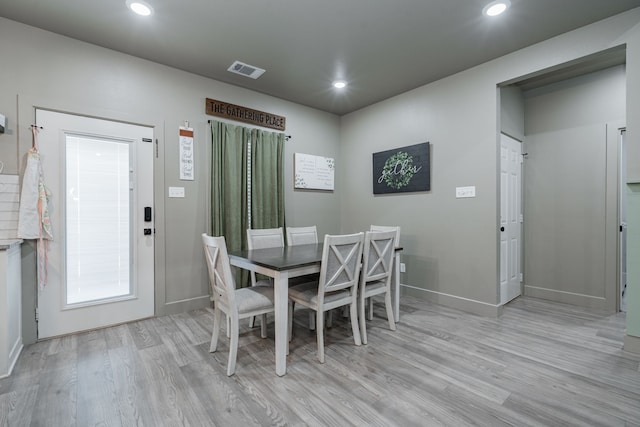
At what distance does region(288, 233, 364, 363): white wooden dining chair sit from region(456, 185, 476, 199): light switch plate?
1659 mm

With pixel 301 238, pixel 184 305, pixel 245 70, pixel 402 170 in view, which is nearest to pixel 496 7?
pixel 402 170

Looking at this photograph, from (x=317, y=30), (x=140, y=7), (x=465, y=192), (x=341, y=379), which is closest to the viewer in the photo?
(x=341, y=379)

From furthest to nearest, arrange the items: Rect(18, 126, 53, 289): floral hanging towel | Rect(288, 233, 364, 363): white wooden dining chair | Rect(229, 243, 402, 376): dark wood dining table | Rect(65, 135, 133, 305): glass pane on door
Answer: Rect(65, 135, 133, 305): glass pane on door
Rect(18, 126, 53, 289): floral hanging towel
Rect(288, 233, 364, 363): white wooden dining chair
Rect(229, 243, 402, 376): dark wood dining table

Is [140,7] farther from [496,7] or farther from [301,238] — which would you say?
[496,7]

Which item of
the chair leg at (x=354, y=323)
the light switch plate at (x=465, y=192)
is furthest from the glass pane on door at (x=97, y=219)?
the light switch plate at (x=465, y=192)

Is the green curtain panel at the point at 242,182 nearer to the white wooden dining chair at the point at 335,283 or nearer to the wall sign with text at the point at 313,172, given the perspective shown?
the wall sign with text at the point at 313,172

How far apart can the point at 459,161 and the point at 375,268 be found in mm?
1761

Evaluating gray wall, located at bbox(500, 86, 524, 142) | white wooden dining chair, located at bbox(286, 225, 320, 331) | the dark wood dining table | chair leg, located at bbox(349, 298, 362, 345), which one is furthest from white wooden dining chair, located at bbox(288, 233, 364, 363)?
gray wall, located at bbox(500, 86, 524, 142)

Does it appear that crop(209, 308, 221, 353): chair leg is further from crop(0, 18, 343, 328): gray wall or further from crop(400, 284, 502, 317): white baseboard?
crop(400, 284, 502, 317): white baseboard

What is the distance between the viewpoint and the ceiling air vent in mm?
3188

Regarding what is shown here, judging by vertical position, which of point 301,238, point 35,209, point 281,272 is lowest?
point 281,272

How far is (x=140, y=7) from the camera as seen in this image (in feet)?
7.46

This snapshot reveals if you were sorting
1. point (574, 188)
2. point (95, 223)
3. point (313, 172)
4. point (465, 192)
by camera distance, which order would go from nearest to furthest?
point (95, 223), point (465, 192), point (574, 188), point (313, 172)

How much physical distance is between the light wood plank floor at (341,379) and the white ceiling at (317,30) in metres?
2.73
